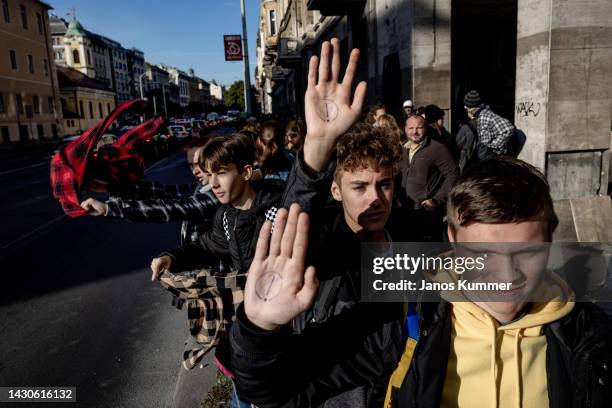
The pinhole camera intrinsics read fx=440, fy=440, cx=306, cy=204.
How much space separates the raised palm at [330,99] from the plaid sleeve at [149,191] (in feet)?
6.80

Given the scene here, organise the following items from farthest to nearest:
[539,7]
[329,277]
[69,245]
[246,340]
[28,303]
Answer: [69,245]
[539,7]
[28,303]
[329,277]
[246,340]

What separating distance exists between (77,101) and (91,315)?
5964 centimetres

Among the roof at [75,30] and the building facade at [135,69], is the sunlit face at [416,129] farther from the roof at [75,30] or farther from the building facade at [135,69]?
the building facade at [135,69]

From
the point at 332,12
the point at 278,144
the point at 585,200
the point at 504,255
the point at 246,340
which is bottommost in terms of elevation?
the point at 585,200

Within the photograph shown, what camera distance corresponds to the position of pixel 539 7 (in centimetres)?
599

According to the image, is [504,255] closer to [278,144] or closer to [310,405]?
[310,405]

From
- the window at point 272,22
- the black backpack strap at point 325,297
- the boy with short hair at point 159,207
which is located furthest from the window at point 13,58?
the black backpack strap at point 325,297

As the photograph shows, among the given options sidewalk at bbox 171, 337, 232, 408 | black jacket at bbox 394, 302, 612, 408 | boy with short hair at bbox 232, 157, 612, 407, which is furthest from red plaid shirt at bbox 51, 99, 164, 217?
black jacket at bbox 394, 302, 612, 408

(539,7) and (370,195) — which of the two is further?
(539,7)

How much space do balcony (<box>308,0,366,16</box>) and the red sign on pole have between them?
46.1ft

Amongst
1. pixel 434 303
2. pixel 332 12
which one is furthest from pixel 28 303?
pixel 332 12

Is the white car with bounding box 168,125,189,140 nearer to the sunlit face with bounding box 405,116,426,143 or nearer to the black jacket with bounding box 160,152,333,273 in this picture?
the sunlit face with bounding box 405,116,426,143

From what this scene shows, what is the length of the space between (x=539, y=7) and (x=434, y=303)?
6172 millimetres

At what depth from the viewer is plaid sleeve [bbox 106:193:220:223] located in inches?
117
